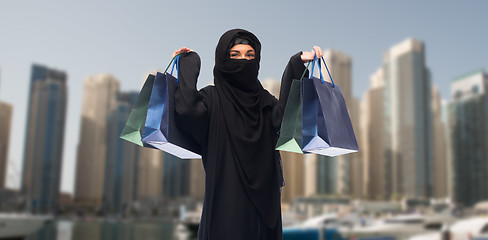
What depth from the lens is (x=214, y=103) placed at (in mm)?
1572

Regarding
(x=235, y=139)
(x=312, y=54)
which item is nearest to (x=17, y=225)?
(x=235, y=139)

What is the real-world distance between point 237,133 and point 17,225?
31.2 meters

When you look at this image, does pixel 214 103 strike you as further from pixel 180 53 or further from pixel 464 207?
pixel 464 207

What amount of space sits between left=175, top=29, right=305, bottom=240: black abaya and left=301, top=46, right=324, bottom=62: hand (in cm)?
3

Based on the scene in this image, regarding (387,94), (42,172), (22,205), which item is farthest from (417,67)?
(22,205)

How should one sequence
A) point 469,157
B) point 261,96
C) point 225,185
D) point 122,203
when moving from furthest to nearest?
point 122,203
point 469,157
point 261,96
point 225,185

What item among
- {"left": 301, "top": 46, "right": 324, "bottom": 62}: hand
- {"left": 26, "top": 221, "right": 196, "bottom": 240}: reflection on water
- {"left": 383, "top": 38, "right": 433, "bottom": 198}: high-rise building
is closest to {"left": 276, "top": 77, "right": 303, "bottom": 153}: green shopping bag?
{"left": 301, "top": 46, "right": 324, "bottom": 62}: hand

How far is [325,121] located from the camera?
4.54ft

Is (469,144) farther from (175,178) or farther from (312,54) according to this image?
(312,54)

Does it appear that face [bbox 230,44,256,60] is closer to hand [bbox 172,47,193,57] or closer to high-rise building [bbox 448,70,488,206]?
hand [bbox 172,47,193,57]

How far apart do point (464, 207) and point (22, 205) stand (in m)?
48.4

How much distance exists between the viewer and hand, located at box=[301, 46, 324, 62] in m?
1.56

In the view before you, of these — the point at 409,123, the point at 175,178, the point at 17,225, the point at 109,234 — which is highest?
the point at 409,123

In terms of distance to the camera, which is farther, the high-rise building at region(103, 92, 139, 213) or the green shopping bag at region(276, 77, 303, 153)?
the high-rise building at region(103, 92, 139, 213)
